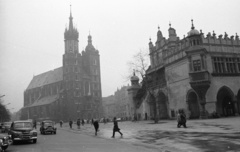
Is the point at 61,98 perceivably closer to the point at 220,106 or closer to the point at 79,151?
the point at 220,106

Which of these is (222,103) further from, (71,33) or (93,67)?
(71,33)

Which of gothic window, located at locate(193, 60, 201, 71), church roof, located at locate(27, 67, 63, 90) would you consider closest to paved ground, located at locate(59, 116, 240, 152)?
gothic window, located at locate(193, 60, 201, 71)

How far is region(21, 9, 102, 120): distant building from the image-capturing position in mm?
108250

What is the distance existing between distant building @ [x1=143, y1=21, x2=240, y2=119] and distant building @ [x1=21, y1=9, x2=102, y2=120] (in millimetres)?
67656

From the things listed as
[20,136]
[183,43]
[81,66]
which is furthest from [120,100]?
[20,136]

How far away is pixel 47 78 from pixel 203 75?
350 feet

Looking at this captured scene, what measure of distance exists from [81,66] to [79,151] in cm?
10859

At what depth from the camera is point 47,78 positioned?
5217 inches

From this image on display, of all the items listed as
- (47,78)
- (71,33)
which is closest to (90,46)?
(71,33)

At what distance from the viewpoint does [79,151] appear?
45.4 ft

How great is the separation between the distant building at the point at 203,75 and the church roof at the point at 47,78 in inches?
3272

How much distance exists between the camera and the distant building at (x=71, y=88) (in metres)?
108

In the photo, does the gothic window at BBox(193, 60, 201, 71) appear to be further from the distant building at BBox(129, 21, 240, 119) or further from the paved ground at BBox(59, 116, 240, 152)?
the paved ground at BBox(59, 116, 240, 152)

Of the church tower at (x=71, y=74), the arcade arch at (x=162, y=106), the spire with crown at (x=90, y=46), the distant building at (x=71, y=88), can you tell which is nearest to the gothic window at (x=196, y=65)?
the arcade arch at (x=162, y=106)
